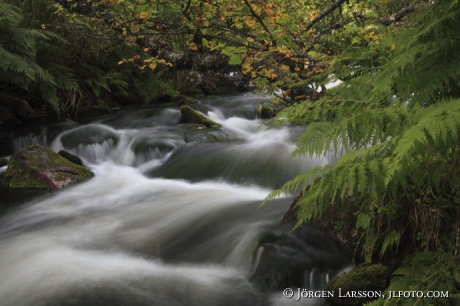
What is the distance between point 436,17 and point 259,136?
681cm

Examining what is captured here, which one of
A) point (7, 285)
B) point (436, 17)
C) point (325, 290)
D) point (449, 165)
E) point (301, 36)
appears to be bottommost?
point (325, 290)

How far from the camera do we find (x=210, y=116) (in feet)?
34.9

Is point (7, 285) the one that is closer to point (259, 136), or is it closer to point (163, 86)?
point (259, 136)

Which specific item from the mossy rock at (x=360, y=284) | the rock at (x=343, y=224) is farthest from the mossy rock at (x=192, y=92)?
the mossy rock at (x=360, y=284)

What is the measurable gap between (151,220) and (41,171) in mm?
2584

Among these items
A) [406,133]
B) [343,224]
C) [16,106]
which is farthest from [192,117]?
[406,133]

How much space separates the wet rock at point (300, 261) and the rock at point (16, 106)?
7.57 meters

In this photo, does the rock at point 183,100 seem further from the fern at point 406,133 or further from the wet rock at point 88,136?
the fern at point 406,133

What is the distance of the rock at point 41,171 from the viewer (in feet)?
21.8

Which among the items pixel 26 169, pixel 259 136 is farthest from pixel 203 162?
pixel 26 169

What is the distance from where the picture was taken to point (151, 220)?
5332mm

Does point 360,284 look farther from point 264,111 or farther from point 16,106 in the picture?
point 16,106

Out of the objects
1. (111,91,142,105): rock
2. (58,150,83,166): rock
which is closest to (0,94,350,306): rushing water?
(58,150,83,166): rock

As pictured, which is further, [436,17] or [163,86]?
[163,86]
